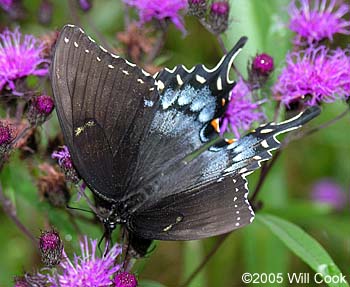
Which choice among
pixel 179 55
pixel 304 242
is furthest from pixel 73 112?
pixel 179 55

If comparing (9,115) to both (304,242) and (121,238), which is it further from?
(304,242)

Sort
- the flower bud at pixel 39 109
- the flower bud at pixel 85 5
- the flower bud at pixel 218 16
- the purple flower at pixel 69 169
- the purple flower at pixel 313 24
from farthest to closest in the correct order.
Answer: the flower bud at pixel 85 5 < the purple flower at pixel 313 24 < the flower bud at pixel 218 16 < the flower bud at pixel 39 109 < the purple flower at pixel 69 169

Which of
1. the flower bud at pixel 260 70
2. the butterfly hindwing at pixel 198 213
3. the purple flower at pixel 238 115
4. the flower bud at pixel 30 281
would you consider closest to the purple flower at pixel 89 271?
the flower bud at pixel 30 281

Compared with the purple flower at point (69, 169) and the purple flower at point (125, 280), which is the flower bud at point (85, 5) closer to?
the purple flower at point (69, 169)

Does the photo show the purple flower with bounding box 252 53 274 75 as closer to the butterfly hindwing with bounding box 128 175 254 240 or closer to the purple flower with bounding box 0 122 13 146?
the butterfly hindwing with bounding box 128 175 254 240

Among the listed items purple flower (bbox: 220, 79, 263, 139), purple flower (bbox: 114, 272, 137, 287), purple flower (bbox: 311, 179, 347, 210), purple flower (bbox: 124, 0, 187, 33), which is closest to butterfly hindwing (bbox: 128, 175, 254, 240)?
purple flower (bbox: 114, 272, 137, 287)

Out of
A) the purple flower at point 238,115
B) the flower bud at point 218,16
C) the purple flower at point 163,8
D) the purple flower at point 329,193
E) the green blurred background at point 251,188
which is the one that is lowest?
the purple flower at point 329,193
